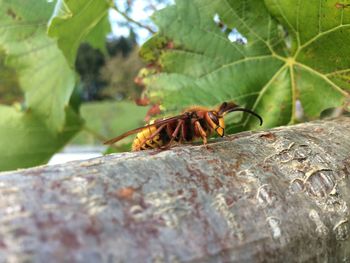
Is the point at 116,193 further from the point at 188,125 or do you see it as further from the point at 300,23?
the point at 300,23

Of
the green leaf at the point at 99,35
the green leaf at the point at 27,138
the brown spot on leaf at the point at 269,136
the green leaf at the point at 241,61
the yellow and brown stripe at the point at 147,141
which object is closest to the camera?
the brown spot on leaf at the point at 269,136

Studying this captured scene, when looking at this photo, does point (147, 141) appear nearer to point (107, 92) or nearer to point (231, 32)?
point (231, 32)

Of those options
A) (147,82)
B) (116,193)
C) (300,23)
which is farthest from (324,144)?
(147,82)

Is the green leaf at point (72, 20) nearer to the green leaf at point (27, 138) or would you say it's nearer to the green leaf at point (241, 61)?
the green leaf at point (241, 61)

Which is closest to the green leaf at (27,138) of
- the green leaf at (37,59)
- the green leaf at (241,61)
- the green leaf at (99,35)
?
the green leaf at (37,59)

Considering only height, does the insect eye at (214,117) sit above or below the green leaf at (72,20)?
below

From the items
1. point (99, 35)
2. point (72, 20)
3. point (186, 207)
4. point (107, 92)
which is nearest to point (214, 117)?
point (186, 207)
